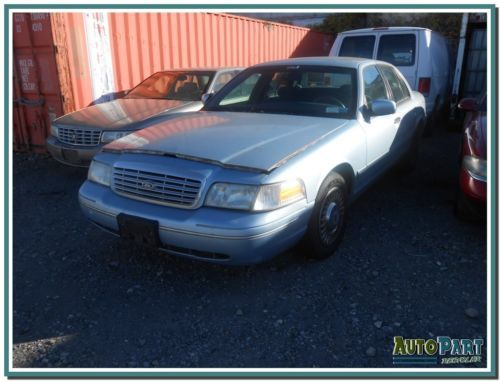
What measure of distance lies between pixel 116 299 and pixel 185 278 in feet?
1.71

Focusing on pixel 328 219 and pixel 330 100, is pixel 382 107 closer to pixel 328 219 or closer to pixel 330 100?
pixel 330 100

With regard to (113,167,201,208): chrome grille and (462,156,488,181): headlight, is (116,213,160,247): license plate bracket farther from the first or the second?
(462,156,488,181): headlight

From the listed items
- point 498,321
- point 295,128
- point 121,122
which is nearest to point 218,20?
point 121,122

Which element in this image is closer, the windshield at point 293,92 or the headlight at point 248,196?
the headlight at point 248,196

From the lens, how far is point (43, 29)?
20.3ft

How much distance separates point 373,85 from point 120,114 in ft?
10.9

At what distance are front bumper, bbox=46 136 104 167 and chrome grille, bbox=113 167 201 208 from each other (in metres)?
2.31

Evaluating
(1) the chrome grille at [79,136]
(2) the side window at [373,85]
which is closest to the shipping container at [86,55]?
(1) the chrome grille at [79,136]

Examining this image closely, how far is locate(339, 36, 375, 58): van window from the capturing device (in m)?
7.78

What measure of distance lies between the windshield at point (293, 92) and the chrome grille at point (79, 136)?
66.8 inches

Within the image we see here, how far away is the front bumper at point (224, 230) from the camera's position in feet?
8.45

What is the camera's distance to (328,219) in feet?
10.6

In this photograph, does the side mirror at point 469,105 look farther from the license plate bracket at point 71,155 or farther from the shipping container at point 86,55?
the shipping container at point 86,55

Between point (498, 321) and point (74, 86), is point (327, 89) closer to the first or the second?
point (498, 321)
